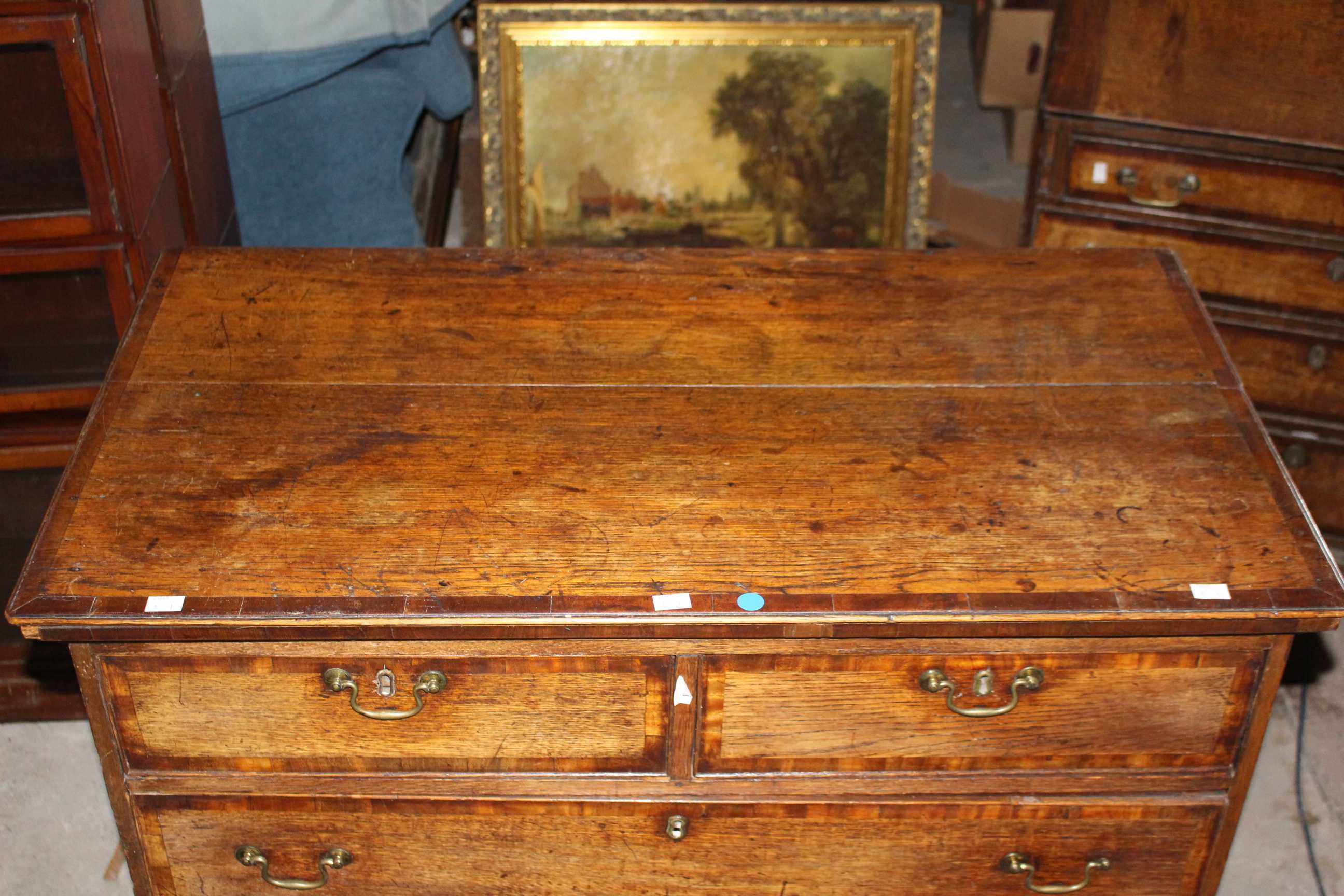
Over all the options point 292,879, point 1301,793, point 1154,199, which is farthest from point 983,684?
point 1154,199

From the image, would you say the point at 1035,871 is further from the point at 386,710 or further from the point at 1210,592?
the point at 386,710

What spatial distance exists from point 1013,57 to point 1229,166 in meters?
1.48

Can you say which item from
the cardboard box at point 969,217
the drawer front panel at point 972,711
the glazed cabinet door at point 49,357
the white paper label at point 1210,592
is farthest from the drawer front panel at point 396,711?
the cardboard box at point 969,217

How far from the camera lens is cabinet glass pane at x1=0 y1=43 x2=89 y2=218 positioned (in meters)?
1.94

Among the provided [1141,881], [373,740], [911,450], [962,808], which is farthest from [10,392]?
[1141,881]

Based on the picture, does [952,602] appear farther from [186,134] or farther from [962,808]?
[186,134]

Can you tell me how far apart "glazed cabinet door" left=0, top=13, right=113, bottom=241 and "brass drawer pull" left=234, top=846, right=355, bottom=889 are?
914mm

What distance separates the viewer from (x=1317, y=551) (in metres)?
1.53

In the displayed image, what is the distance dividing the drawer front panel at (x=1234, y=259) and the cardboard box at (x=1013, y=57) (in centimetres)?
133

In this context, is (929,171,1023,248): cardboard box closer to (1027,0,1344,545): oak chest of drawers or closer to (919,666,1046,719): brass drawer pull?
(1027,0,1344,545): oak chest of drawers

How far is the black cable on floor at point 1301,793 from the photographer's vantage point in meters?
2.15

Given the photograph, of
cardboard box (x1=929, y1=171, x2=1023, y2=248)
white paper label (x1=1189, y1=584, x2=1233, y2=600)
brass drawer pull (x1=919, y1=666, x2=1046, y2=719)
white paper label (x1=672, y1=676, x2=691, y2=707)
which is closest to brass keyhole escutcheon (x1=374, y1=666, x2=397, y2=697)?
white paper label (x1=672, y1=676, x2=691, y2=707)

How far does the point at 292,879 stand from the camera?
1697mm

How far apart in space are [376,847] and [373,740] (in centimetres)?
18
